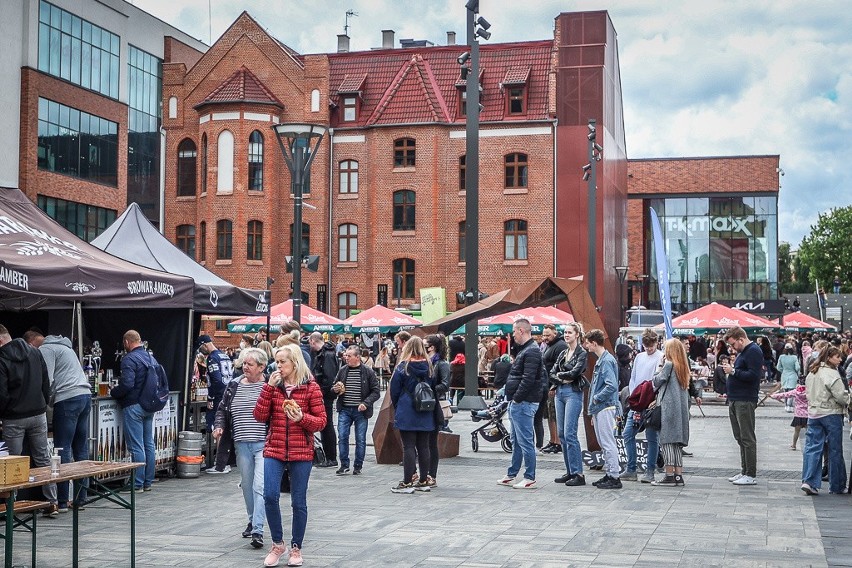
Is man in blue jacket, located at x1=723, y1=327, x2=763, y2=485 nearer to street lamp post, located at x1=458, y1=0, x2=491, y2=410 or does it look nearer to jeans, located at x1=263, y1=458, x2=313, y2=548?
jeans, located at x1=263, y1=458, x2=313, y2=548

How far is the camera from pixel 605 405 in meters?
13.3

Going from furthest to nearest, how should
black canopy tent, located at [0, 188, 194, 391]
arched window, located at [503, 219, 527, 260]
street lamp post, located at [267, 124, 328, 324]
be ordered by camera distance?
arched window, located at [503, 219, 527, 260], street lamp post, located at [267, 124, 328, 324], black canopy tent, located at [0, 188, 194, 391]

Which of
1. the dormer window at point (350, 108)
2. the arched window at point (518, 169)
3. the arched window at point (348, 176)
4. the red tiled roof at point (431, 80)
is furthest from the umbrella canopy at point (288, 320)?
the dormer window at point (350, 108)

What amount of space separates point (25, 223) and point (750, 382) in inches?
352

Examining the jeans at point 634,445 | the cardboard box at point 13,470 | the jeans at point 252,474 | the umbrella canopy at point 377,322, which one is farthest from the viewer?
the umbrella canopy at point 377,322

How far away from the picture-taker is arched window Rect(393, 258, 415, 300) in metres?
48.4

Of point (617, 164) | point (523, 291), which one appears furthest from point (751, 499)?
point (617, 164)

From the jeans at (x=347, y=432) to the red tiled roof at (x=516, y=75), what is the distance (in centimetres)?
3536

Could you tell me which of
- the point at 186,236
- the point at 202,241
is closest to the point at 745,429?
the point at 202,241

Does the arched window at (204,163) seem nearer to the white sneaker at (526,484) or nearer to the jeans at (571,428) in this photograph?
the jeans at (571,428)

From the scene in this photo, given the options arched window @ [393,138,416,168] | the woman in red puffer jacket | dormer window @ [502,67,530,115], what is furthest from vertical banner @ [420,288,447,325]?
the woman in red puffer jacket

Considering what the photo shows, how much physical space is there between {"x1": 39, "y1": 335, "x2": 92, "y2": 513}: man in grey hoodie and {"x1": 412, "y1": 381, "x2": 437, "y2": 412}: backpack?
3613 millimetres

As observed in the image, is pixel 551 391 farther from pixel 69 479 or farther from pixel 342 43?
pixel 342 43

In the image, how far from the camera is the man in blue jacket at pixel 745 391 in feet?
43.9
